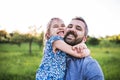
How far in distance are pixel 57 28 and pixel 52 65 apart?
276mm

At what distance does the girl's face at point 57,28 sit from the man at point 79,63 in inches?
1.7

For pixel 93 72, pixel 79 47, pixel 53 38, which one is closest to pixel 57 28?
pixel 53 38

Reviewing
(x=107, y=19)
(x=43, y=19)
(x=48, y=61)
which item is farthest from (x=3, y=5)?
(x=48, y=61)

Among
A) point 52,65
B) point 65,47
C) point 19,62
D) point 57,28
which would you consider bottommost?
point 19,62

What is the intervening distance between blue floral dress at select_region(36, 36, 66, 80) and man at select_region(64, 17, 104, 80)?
0.17 feet

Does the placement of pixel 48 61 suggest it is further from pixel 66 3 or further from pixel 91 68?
pixel 66 3

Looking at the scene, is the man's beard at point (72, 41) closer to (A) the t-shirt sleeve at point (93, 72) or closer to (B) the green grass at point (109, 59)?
(A) the t-shirt sleeve at point (93, 72)

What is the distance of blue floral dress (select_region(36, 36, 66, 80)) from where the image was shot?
2.48 metres

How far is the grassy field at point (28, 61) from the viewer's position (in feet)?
11.4

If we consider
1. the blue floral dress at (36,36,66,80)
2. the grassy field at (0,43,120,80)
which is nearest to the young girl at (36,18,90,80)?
the blue floral dress at (36,36,66,80)

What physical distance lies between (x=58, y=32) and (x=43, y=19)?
2.85 ft

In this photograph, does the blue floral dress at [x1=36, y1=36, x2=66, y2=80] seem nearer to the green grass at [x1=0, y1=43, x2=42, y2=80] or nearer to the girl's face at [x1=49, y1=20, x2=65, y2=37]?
the girl's face at [x1=49, y1=20, x2=65, y2=37]

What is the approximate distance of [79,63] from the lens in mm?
2506

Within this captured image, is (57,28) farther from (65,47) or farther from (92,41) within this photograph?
(92,41)
